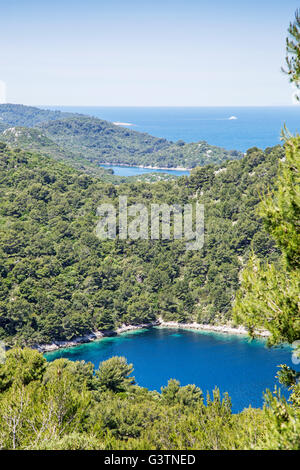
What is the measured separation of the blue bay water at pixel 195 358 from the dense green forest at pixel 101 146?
7718 centimetres

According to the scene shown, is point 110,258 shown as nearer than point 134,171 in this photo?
Yes

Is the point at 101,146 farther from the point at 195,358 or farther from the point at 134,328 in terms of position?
the point at 195,358

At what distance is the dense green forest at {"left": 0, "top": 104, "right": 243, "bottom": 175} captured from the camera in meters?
120

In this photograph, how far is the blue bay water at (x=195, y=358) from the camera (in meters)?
29.9

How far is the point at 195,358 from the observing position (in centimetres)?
3488

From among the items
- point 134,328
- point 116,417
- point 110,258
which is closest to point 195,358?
point 134,328

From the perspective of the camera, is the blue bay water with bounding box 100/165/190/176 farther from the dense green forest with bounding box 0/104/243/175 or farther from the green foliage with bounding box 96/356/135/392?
the green foliage with bounding box 96/356/135/392

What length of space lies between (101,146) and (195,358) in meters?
148

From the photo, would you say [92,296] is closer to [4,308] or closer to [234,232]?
[4,308]

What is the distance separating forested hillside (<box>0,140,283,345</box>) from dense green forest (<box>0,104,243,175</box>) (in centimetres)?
5836

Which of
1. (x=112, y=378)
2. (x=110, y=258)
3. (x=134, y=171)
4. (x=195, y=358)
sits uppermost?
(x=134, y=171)

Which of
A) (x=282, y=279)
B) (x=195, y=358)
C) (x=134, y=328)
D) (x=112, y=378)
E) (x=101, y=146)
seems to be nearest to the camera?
(x=282, y=279)
